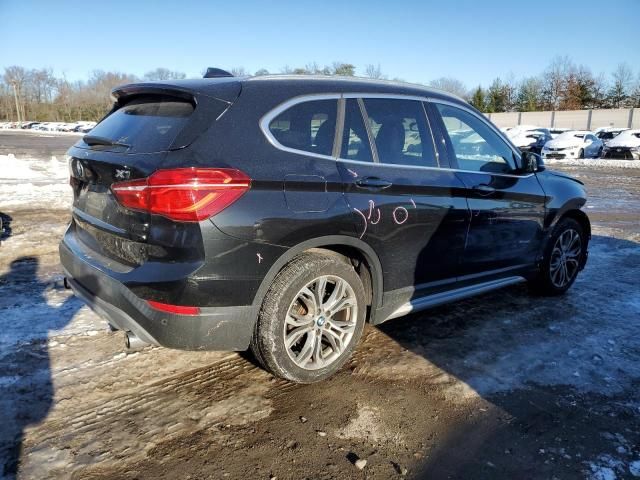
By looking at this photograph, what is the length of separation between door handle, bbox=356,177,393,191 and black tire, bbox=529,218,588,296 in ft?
7.76

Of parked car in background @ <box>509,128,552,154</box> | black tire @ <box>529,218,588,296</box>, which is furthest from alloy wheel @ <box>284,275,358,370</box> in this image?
parked car in background @ <box>509,128,552,154</box>

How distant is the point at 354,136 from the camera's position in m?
Result: 3.39

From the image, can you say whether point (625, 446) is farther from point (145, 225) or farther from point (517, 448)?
point (145, 225)

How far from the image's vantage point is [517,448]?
2730 mm

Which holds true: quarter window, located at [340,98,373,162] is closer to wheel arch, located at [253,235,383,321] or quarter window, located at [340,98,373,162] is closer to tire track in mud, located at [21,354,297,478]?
wheel arch, located at [253,235,383,321]

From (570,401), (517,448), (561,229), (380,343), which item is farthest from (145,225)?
(561,229)

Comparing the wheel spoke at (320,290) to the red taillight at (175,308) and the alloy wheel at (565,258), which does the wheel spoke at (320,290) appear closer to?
the red taillight at (175,308)

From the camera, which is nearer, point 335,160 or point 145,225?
point 145,225

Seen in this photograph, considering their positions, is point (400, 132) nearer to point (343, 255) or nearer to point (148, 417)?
point (343, 255)

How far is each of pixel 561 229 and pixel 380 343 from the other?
2.37 metres

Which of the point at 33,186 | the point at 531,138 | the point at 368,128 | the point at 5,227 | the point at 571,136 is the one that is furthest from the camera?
the point at 531,138

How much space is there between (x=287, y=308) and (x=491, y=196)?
7.00 ft

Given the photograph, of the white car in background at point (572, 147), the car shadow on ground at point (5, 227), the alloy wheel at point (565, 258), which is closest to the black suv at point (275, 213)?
the alloy wheel at point (565, 258)

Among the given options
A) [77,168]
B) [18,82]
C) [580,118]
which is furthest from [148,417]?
[18,82]
